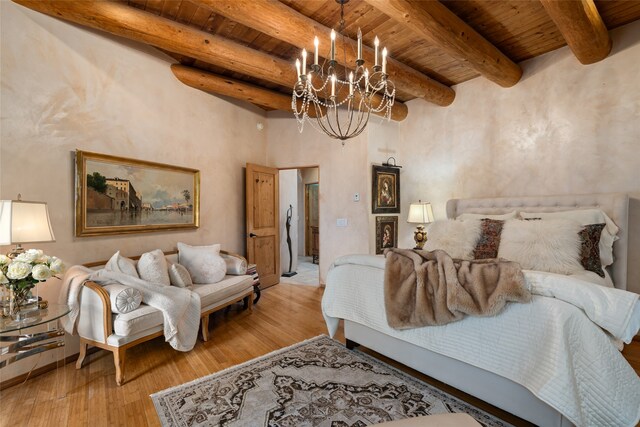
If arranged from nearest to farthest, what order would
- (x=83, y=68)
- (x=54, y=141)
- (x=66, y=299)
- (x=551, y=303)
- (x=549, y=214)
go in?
(x=551, y=303) → (x=66, y=299) → (x=54, y=141) → (x=83, y=68) → (x=549, y=214)

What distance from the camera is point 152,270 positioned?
2.78 metres

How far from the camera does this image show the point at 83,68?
9.02ft

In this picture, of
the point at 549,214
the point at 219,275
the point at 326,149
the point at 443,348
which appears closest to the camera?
the point at 443,348

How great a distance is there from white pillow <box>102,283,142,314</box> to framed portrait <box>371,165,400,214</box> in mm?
3224

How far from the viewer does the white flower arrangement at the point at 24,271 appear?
1.84 meters

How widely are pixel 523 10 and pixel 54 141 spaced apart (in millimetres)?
4303

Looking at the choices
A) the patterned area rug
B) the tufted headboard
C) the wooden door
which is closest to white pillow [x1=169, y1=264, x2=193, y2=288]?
the patterned area rug

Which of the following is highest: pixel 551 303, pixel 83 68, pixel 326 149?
pixel 83 68

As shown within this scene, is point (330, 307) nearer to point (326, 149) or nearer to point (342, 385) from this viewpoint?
point (342, 385)

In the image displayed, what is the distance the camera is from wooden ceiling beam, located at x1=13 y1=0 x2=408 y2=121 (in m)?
2.42

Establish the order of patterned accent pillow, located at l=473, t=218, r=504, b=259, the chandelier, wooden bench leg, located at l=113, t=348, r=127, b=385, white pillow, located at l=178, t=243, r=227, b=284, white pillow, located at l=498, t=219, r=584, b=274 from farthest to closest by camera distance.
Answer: white pillow, located at l=178, t=243, r=227, b=284 → patterned accent pillow, located at l=473, t=218, r=504, b=259 → white pillow, located at l=498, t=219, r=584, b=274 → wooden bench leg, located at l=113, t=348, r=127, b=385 → the chandelier

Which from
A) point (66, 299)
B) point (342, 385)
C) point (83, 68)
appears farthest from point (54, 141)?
point (342, 385)

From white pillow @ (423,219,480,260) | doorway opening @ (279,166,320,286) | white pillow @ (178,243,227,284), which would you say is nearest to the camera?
white pillow @ (423,219,480,260)

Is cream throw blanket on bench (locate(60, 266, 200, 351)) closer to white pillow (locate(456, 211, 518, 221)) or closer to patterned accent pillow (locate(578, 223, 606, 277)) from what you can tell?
white pillow (locate(456, 211, 518, 221))
